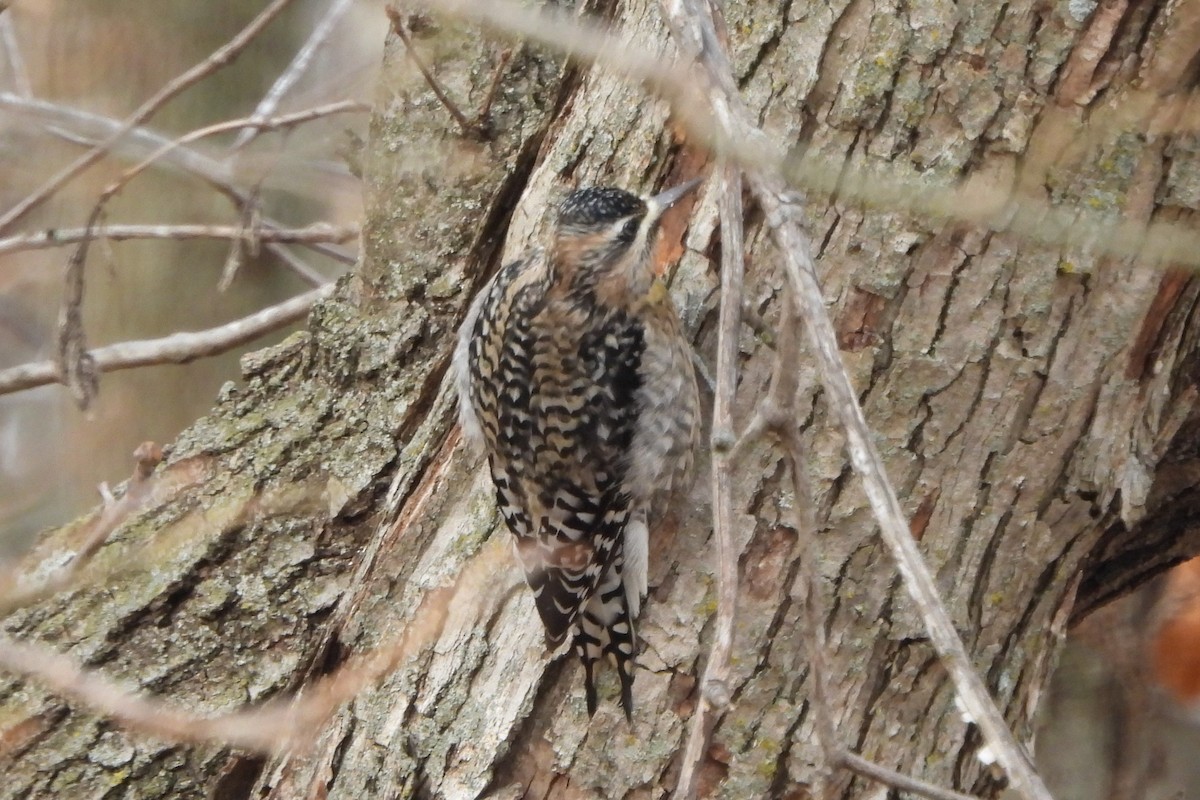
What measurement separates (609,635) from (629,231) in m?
0.85

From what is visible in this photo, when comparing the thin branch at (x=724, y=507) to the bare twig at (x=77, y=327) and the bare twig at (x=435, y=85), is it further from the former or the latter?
the bare twig at (x=77, y=327)

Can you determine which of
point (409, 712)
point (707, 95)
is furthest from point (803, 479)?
point (409, 712)

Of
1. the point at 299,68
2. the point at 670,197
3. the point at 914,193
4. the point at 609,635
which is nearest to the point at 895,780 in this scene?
the point at 914,193

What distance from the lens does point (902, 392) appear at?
226 cm

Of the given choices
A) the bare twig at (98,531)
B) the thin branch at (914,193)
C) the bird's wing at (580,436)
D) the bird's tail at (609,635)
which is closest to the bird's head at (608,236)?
the bird's wing at (580,436)

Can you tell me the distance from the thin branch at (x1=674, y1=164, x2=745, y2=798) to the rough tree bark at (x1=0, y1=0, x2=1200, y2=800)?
23.1 inches

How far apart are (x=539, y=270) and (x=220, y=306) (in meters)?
2.85

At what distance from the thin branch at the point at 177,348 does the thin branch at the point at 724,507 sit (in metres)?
2.03

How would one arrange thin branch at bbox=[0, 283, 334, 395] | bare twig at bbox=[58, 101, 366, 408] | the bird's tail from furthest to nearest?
thin branch at bbox=[0, 283, 334, 395] → bare twig at bbox=[58, 101, 366, 408] → the bird's tail

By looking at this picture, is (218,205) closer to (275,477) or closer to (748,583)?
(275,477)

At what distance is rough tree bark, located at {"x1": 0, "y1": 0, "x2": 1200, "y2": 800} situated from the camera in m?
2.17

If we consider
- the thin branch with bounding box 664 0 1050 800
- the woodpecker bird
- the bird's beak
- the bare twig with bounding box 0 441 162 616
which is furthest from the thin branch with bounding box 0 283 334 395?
the thin branch with bounding box 664 0 1050 800

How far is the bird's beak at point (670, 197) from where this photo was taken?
2465 millimetres

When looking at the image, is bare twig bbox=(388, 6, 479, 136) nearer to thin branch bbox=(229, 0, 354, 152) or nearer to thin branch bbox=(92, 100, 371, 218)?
thin branch bbox=(92, 100, 371, 218)
